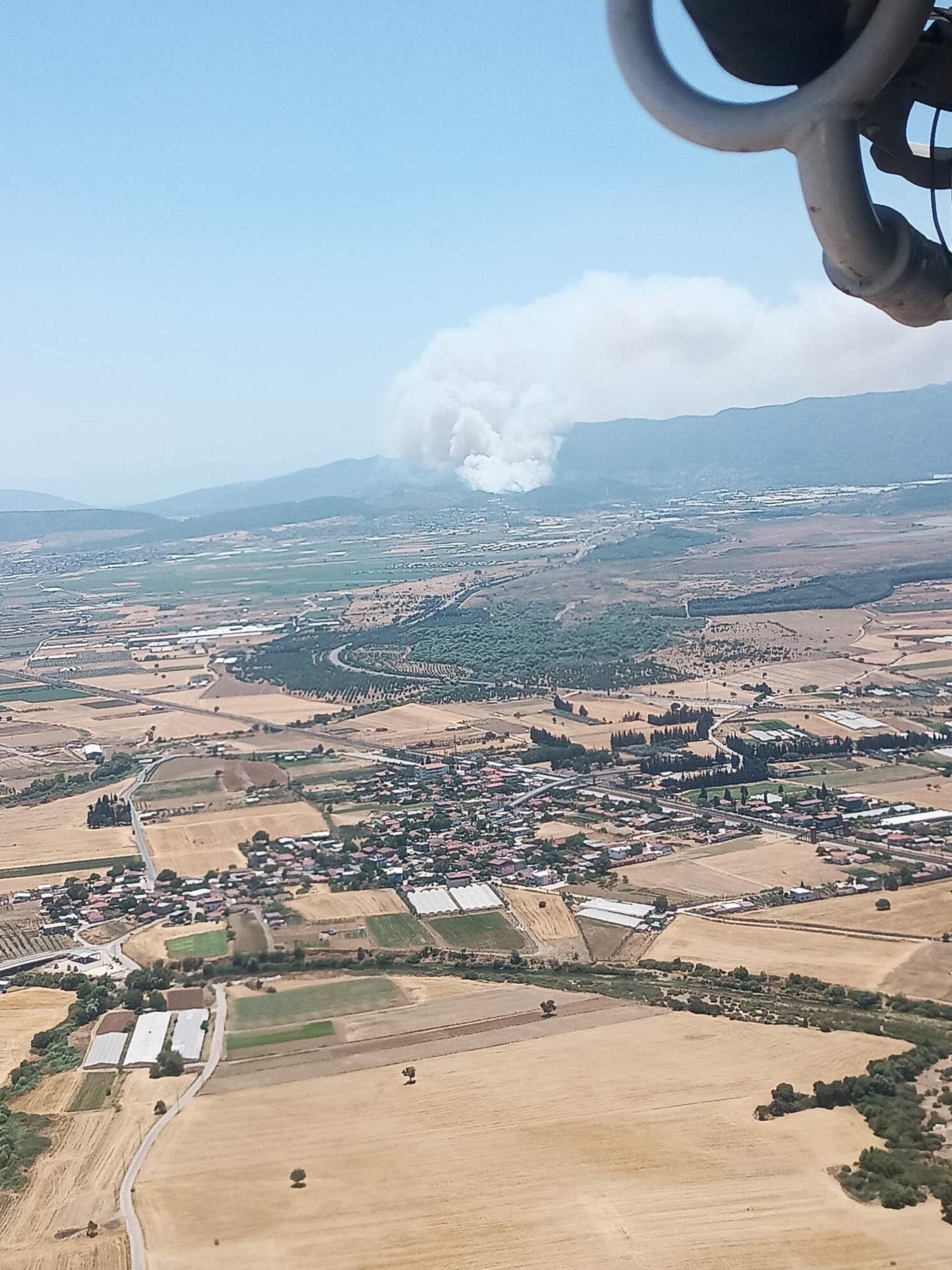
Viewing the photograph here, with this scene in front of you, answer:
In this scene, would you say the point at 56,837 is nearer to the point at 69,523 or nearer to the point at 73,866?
the point at 73,866

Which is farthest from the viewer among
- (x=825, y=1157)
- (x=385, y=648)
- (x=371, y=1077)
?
(x=385, y=648)

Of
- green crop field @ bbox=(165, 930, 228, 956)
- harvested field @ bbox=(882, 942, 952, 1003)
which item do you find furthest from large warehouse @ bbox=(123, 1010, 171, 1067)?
harvested field @ bbox=(882, 942, 952, 1003)

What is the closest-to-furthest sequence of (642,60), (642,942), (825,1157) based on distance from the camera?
(642,60), (825,1157), (642,942)

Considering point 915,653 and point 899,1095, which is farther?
point 915,653

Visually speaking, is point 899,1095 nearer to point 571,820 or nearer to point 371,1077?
point 371,1077

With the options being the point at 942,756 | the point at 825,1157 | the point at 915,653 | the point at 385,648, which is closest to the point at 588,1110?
the point at 825,1157

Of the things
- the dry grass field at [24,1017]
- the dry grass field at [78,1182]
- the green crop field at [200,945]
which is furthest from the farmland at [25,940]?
the dry grass field at [78,1182]

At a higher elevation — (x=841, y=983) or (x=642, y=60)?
(x=642, y=60)

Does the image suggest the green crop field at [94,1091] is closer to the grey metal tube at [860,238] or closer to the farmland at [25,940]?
the farmland at [25,940]
